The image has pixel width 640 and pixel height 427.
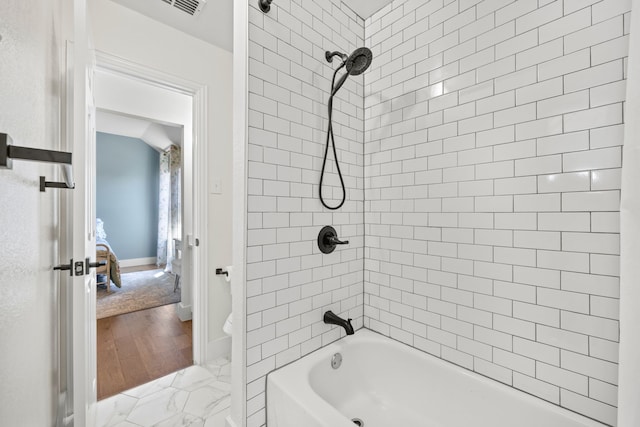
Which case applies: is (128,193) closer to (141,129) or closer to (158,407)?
(141,129)

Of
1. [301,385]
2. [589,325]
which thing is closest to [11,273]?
[301,385]

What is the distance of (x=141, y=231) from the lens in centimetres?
608

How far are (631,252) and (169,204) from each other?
6278 millimetres

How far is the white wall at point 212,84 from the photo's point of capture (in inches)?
74.5

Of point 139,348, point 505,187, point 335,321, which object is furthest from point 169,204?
point 505,187

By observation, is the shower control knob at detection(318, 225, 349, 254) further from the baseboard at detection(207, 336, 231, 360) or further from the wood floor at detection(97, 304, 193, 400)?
the wood floor at detection(97, 304, 193, 400)

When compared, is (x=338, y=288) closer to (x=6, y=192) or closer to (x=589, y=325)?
(x=589, y=325)

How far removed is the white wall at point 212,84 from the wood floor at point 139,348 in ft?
1.50

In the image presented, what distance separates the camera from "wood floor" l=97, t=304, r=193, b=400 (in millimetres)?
1991

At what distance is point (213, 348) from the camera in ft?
7.27

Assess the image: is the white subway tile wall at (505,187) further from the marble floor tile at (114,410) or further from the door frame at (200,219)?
the marble floor tile at (114,410)

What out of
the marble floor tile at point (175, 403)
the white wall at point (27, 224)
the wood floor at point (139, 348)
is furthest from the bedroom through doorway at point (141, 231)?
the white wall at point (27, 224)

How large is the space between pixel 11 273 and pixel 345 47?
5.56ft

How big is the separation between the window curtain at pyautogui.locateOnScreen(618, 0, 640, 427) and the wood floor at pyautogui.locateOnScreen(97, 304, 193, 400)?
8.24 feet
